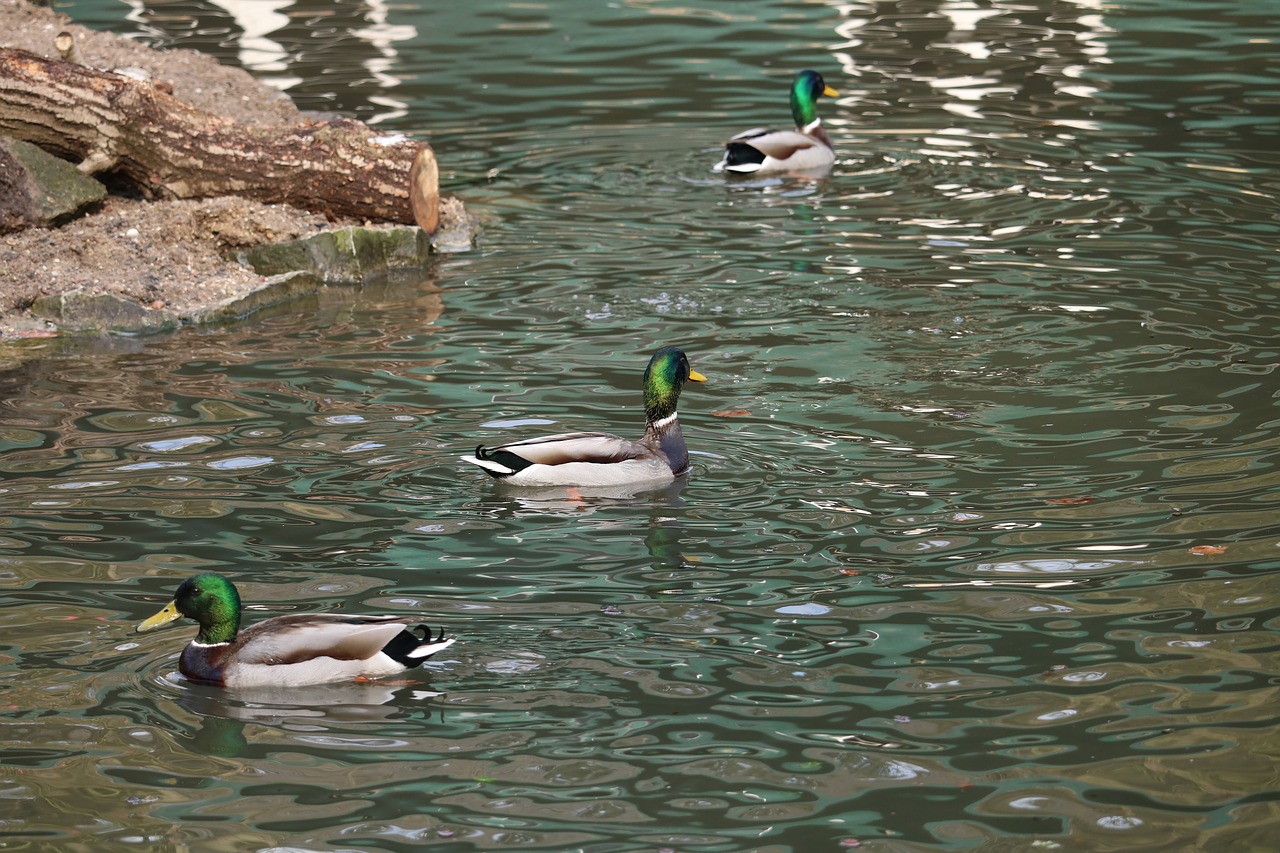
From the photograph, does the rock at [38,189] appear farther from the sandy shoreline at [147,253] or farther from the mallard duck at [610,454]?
the mallard duck at [610,454]

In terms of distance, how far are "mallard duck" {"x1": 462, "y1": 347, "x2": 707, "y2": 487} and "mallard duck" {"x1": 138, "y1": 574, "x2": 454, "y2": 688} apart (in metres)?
1.85

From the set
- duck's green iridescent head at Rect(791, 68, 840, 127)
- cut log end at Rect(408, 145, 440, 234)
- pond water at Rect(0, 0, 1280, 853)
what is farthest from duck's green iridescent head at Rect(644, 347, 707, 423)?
duck's green iridescent head at Rect(791, 68, 840, 127)

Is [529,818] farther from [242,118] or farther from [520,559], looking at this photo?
[242,118]

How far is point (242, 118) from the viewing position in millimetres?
16016

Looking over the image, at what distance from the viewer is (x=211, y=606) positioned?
6508 millimetres

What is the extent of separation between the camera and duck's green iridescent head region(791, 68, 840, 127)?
16.7 meters

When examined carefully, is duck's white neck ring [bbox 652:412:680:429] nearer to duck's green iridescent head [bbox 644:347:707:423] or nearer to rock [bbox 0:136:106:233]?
duck's green iridescent head [bbox 644:347:707:423]

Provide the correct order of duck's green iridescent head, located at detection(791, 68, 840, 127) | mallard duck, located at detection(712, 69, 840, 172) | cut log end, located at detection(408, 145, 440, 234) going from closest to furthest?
cut log end, located at detection(408, 145, 440, 234) < mallard duck, located at detection(712, 69, 840, 172) < duck's green iridescent head, located at detection(791, 68, 840, 127)

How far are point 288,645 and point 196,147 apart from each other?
740cm

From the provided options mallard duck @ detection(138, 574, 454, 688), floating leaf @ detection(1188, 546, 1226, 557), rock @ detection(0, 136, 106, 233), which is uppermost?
rock @ detection(0, 136, 106, 233)

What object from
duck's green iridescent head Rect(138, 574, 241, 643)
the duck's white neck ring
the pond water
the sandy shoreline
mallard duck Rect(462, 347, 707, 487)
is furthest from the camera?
the sandy shoreline

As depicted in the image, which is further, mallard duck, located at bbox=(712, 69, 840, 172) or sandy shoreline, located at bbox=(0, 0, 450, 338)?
mallard duck, located at bbox=(712, 69, 840, 172)

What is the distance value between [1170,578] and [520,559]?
113 inches

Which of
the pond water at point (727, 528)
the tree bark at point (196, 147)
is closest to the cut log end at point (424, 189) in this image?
the tree bark at point (196, 147)
